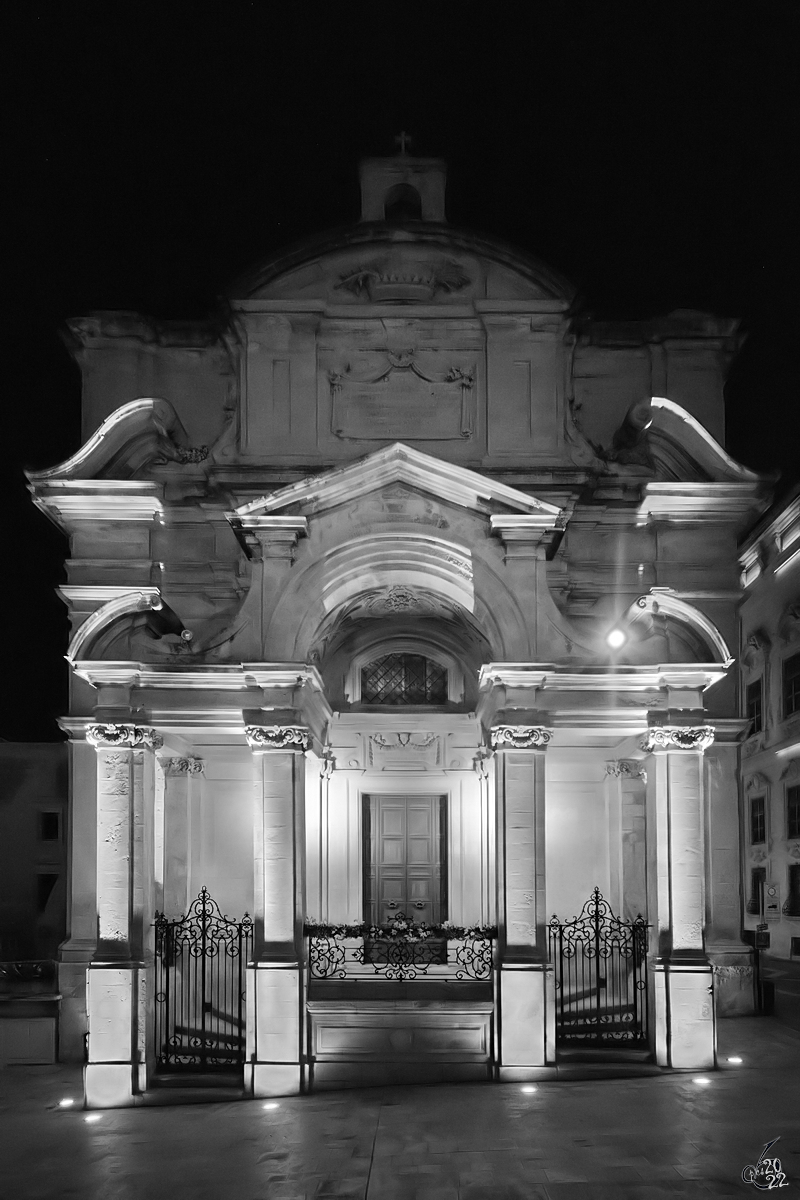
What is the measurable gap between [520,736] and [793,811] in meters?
14.6

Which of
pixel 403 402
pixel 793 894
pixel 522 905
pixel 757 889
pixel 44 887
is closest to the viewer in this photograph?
pixel 522 905

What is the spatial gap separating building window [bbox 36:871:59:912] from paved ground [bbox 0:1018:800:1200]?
2030cm

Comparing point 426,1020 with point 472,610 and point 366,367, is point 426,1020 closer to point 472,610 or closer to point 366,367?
point 472,610

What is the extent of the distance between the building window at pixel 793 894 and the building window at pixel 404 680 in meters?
11.1

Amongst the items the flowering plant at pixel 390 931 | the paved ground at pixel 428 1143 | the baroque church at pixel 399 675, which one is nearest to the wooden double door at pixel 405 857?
the baroque church at pixel 399 675

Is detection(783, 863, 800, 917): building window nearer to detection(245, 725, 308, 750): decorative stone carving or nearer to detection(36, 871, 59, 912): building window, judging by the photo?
detection(245, 725, 308, 750): decorative stone carving

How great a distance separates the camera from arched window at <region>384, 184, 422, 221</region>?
22.5m

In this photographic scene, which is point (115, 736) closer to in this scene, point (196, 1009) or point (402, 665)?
point (196, 1009)

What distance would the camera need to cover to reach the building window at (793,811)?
92.5ft

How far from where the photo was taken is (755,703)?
105 feet

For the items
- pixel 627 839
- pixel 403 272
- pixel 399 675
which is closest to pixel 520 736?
pixel 627 839

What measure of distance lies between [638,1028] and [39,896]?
23.9 meters

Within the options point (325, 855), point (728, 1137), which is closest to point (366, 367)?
point (325, 855)

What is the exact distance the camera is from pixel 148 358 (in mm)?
21203
